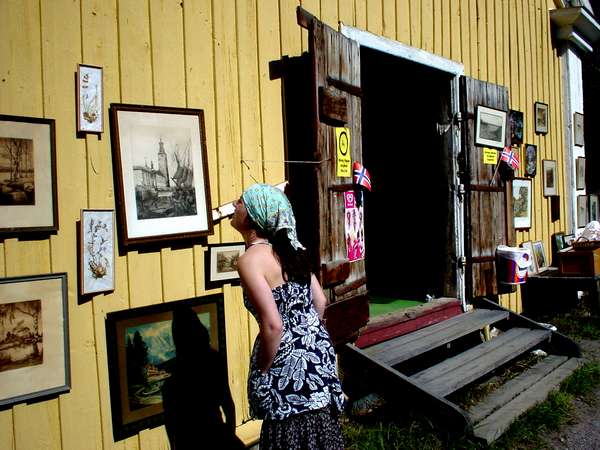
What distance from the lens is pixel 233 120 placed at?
11.4 ft

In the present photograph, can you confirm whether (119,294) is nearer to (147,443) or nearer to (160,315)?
(160,315)

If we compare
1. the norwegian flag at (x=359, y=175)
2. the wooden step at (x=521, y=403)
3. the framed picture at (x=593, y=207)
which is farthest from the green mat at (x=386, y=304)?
the framed picture at (x=593, y=207)

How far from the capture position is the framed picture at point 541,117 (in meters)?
7.07

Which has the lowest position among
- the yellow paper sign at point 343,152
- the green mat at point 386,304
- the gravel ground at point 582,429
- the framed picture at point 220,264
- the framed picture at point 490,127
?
the gravel ground at point 582,429

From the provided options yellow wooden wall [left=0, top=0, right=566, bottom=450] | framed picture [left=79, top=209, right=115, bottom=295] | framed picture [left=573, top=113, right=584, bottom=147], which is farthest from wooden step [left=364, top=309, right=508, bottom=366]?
framed picture [left=573, top=113, right=584, bottom=147]

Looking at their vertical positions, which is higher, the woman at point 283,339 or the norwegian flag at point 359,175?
the norwegian flag at point 359,175

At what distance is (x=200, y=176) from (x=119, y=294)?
2.72 feet

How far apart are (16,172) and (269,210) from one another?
120 cm

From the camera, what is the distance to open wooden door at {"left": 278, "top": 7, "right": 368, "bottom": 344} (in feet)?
11.8

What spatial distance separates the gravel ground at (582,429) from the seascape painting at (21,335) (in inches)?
128

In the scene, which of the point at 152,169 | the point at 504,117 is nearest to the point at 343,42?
the point at 152,169

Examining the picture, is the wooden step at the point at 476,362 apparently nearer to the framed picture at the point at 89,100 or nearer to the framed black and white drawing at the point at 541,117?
the framed picture at the point at 89,100

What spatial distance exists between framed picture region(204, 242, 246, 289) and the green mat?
204 centimetres

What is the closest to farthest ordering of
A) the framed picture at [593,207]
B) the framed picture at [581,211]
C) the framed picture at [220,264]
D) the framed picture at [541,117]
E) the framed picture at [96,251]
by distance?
1. the framed picture at [96,251]
2. the framed picture at [220,264]
3. the framed picture at [541,117]
4. the framed picture at [581,211]
5. the framed picture at [593,207]
